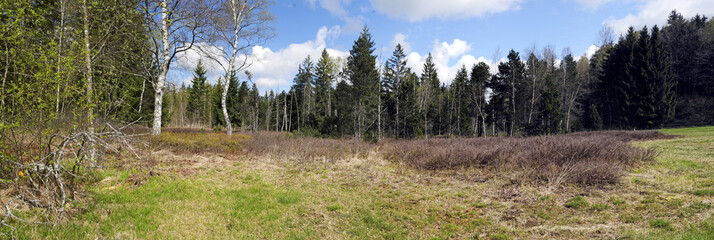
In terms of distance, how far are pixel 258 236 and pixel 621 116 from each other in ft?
156

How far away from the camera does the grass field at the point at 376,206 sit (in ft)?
14.7

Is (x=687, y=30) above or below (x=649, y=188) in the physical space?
above

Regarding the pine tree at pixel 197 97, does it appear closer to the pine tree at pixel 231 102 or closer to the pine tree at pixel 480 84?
the pine tree at pixel 231 102

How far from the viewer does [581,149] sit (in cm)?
1003

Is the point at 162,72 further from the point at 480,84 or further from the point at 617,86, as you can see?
the point at 617,86

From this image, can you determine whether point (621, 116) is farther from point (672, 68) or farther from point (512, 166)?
point (512, 166)

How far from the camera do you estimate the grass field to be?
448cm

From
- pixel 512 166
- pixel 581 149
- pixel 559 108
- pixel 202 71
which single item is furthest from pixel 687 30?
pixel 202 71

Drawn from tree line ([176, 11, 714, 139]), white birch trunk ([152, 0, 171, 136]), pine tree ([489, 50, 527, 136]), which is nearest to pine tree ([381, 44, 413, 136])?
tree line ([176, 11, 714, 139])

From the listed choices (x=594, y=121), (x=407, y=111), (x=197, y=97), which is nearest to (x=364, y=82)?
(x=407, y=111)

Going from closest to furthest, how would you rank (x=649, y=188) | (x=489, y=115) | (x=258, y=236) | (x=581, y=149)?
(x=258, y=236)
(x=649, y=188)
(x=581, y=149)
(x=489, y=115)

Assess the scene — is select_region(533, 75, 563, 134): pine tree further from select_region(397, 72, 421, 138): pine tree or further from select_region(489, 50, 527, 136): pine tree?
select_region(397, 72, 421, 138): pine tree

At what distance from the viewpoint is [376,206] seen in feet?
20.1

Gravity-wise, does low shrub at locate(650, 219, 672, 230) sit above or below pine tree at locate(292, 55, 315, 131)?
below
